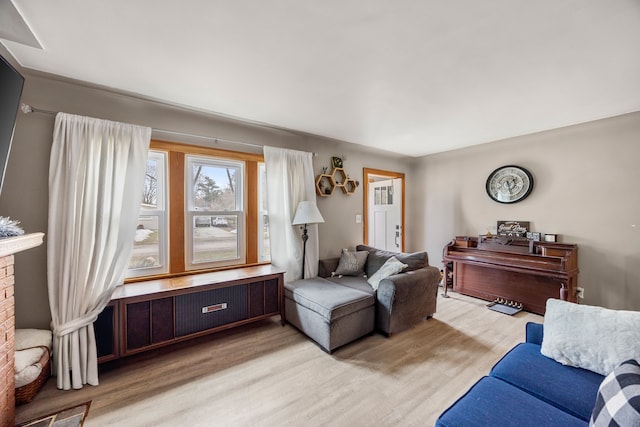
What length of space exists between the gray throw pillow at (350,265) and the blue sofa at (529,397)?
6.56ft

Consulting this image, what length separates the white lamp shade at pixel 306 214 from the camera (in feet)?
10.1

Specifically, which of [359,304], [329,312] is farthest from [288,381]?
[359,304]

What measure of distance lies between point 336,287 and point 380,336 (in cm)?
67

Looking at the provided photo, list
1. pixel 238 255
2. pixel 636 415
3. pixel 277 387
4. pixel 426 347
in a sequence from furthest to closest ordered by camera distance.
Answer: pixel 238 255 → pixel 426 347 → pixel 277 387 → pixel 636 415

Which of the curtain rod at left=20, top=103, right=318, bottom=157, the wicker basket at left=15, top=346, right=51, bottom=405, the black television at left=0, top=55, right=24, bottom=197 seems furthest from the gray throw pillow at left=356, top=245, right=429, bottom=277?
the black television at left=0, top=55, right=24, bottom=197

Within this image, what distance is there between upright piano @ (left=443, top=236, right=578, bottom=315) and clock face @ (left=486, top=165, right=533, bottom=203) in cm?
63

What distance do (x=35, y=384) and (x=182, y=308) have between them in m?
0.96

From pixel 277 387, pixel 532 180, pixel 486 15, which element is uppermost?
pixel 486 15

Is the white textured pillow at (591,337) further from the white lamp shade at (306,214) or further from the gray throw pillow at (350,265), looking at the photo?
the white lamp shade at (306,214)

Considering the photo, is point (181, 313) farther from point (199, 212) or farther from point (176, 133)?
point (176, 133)

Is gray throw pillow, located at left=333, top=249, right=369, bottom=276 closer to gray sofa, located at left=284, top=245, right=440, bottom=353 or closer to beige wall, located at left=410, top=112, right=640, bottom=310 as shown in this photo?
gray sofa, located at left=284, top=245, right=440, bottom=353

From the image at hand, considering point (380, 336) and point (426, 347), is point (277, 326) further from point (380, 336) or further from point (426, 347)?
point (426, 347)

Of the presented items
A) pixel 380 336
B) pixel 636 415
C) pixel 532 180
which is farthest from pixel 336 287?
pixel 532 180

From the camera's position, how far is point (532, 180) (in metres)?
3.55
